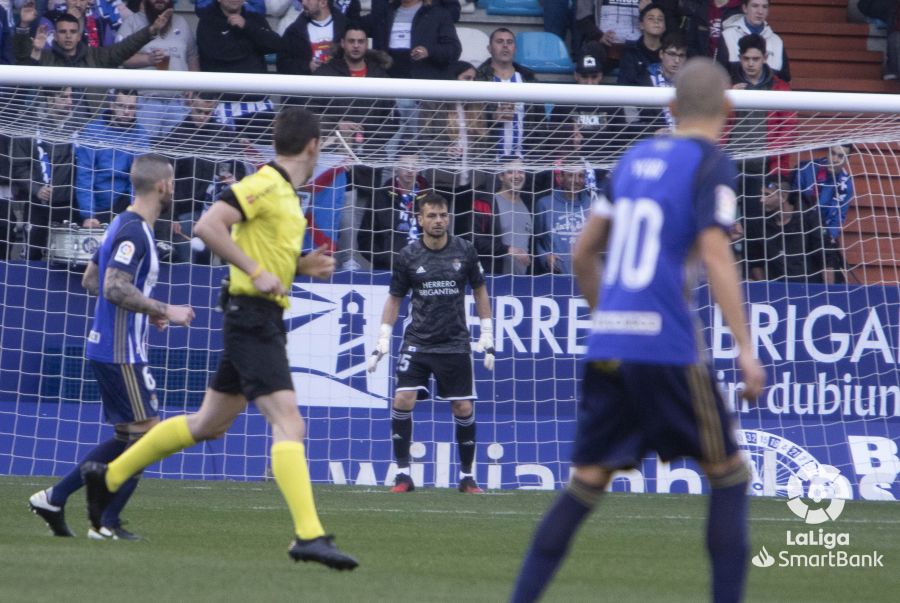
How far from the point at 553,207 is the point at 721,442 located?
803 centimetres

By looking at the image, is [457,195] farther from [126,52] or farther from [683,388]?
[683,388]

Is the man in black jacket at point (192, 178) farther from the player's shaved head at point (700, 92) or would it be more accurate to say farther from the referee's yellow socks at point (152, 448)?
the player's shaved head at point (700, 92)

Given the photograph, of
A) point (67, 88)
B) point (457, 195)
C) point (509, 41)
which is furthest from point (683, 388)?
point (509, 41)

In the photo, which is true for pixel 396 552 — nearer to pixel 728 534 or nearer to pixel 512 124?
pixel 728 534

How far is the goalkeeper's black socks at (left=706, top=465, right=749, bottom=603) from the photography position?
4.14 metres

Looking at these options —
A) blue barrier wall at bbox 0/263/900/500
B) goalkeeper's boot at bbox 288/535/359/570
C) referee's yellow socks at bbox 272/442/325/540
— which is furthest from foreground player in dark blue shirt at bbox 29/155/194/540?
blue barrier wall at bbox 0/263/900/500

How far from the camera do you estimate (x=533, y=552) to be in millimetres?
4195

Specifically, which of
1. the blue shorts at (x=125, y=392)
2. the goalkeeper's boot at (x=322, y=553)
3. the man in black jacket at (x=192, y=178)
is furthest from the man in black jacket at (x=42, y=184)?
the goalkeeper's boot at (x=322, y=553)

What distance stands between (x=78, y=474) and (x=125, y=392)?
51cm

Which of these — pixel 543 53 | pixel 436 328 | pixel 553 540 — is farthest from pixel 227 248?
pixel 543 53

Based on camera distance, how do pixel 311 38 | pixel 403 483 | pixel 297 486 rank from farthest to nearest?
pixel 311 38, pixel 403 483, pixel 297 486

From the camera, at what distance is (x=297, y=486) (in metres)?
5.82

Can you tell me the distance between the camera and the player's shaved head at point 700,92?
14.2 ft

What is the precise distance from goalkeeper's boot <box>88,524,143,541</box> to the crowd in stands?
400cm
